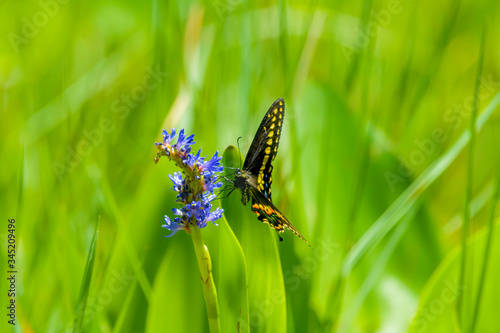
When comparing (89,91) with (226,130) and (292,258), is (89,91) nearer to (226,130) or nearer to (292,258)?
(226,130)

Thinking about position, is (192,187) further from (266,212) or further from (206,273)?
(266,212)

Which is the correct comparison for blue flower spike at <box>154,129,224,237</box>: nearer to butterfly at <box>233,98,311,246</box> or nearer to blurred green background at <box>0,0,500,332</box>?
blurred green background at <box>0,0,500,332</box>

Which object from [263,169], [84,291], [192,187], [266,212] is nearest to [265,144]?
[263,169]

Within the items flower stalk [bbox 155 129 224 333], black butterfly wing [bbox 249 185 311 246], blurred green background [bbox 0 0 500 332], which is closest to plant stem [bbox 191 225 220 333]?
flower stalk [bbox 155 129 224 333]

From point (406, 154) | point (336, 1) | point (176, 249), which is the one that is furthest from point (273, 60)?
point (176, 249)

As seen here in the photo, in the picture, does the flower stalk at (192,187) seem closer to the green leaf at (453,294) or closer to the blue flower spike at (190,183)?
the blue flower spike at (190,183)

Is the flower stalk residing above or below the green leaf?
above
